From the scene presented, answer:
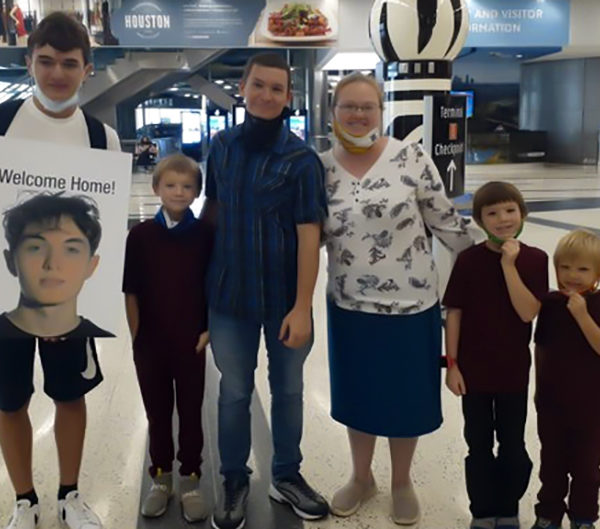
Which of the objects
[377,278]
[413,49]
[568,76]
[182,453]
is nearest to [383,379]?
[377,278]

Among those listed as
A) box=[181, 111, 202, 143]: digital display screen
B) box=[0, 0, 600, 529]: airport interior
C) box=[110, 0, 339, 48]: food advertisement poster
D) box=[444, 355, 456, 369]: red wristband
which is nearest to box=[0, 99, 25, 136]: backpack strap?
box=[0, 0, 600, 529]: airport interior

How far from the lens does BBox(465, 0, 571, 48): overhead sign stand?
37.4ft

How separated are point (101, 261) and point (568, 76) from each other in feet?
61.5

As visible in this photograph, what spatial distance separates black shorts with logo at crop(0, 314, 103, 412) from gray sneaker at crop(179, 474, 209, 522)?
50 centimetres

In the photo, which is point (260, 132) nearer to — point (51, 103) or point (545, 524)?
point (51, 103)

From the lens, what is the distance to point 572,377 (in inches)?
73.0

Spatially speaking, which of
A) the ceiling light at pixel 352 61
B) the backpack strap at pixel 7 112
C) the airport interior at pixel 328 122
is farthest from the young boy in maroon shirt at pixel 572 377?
the ceiling light at pixel 352 61

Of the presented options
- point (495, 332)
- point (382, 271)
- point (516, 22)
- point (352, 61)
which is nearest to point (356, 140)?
point (382, 271)

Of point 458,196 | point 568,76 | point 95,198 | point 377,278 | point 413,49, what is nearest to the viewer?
point 95,198

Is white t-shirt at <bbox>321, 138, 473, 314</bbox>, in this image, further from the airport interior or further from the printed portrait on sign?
the printed portrait on sign

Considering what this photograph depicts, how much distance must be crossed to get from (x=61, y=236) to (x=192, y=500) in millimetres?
966

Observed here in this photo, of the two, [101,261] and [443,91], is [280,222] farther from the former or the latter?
[443,91]

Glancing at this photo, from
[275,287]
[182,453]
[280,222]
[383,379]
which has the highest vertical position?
[280,222]

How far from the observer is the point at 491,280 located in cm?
190
